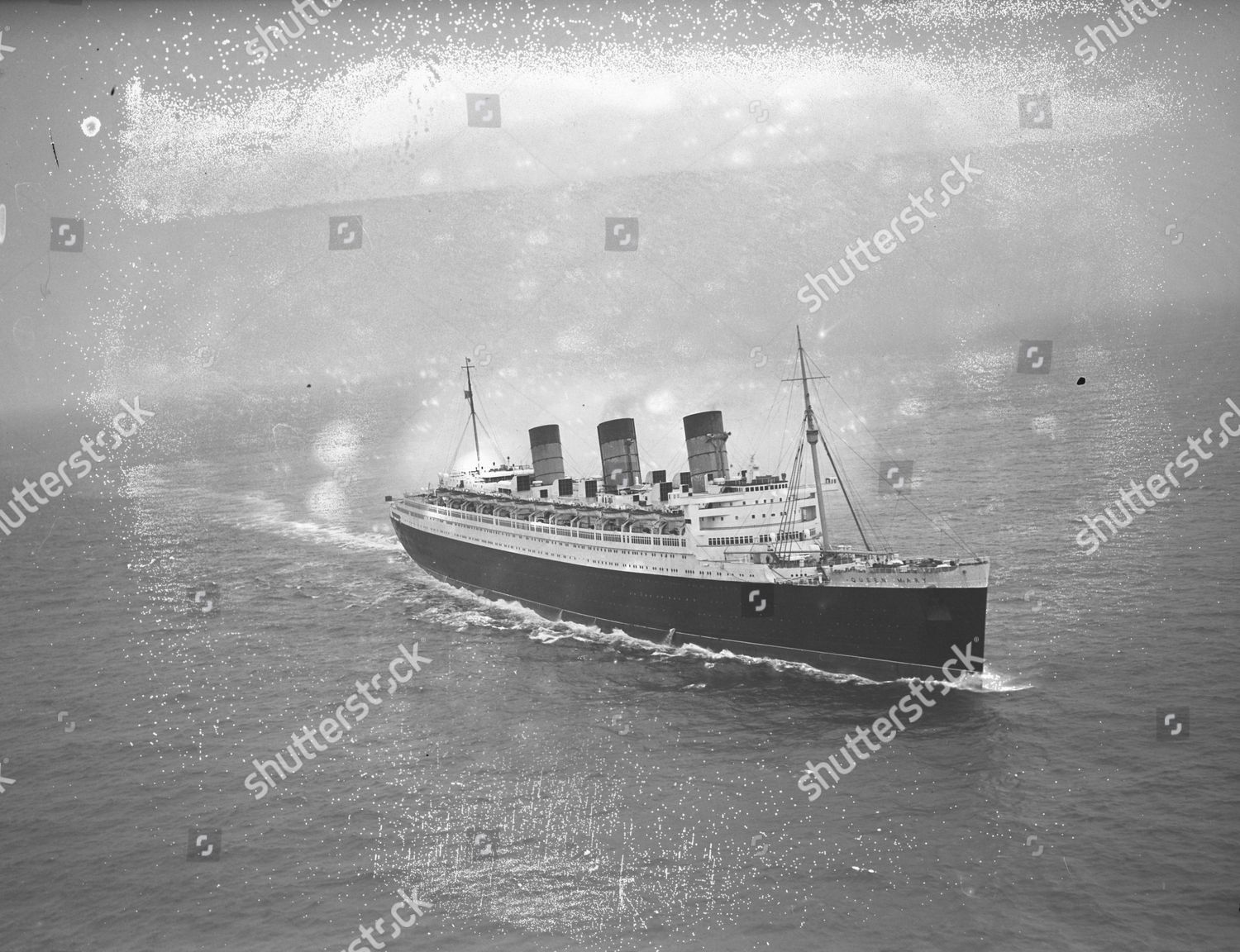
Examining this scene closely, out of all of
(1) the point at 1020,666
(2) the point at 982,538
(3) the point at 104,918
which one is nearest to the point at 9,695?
(3) the point at 104,918

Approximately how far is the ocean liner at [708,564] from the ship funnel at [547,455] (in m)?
0.09

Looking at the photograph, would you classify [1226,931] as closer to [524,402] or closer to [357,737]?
[357,737]

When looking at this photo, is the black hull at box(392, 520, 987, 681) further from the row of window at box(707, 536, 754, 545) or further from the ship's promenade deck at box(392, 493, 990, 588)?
the row of window at box(707, 536, 754, 545)

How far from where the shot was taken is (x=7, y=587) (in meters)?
54.1

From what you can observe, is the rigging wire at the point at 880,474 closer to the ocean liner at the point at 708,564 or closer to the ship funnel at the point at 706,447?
the ocean liner at the point at 708,564

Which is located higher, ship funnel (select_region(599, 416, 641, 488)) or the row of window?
ship funnel (select_region(599, 416, 641, 488))

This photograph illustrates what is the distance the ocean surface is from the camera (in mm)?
21562

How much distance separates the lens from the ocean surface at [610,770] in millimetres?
21562

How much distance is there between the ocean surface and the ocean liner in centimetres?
127

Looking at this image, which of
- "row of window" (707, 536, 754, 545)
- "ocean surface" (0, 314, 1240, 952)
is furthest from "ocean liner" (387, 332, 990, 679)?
"ocean surface" (0, 314, 1240, 952)

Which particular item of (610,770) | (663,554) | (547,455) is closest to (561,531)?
(663,554)

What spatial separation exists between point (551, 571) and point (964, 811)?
23964 millimetres

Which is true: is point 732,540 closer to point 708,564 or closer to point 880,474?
point 708,564

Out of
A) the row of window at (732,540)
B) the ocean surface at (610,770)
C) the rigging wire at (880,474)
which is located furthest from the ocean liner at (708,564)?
the rigging wire at (880,474)
